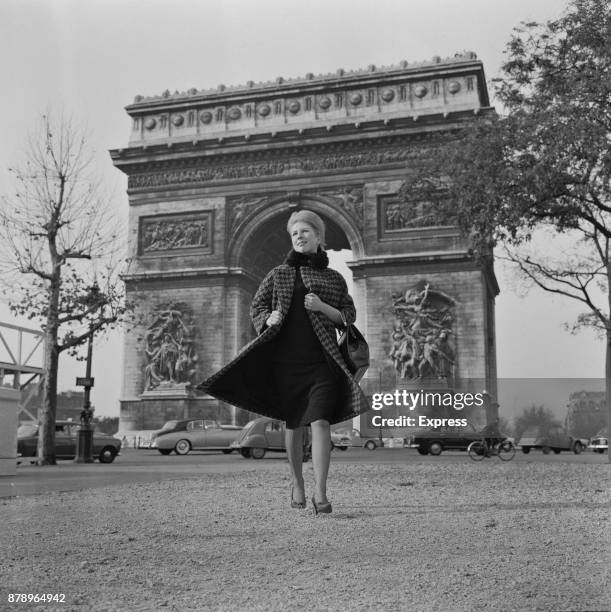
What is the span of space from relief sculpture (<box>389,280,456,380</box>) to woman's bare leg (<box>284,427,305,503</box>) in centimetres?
2550

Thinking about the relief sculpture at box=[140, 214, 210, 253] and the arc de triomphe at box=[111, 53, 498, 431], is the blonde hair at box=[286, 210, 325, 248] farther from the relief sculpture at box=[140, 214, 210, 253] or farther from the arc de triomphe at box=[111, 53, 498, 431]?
the relief sculpture at box=[140, 214, 210, 253]

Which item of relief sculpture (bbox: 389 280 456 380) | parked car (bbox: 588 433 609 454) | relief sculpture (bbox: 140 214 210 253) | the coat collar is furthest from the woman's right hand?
parked car (bbox: 588 433 609 454)

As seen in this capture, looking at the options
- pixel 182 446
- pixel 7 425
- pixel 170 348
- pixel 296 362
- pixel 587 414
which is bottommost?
pixel 182 446

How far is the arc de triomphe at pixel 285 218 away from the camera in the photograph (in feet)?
102

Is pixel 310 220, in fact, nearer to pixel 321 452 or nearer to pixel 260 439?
pixel 321 452

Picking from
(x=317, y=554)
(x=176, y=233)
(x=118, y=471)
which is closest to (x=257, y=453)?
(x=118, y=471)

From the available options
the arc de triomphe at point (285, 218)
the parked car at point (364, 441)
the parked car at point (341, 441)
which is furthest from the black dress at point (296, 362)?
the parked car at point (341, 441)

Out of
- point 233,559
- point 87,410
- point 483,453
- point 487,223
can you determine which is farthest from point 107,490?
point 87,410

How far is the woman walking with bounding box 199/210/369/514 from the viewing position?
4762 mm

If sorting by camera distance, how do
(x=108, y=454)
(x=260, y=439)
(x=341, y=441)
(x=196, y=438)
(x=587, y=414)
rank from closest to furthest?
(x=108, y=454) < (x=260, y=439) < (x=587, y=414) < (x=196, y=438) < (x=341, y=441)

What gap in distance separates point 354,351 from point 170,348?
2902cm

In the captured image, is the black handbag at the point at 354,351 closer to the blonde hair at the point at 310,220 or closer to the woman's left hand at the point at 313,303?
the woman's left hand at the point at 313,303

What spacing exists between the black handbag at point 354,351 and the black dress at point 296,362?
0.12 m

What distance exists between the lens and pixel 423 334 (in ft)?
101
